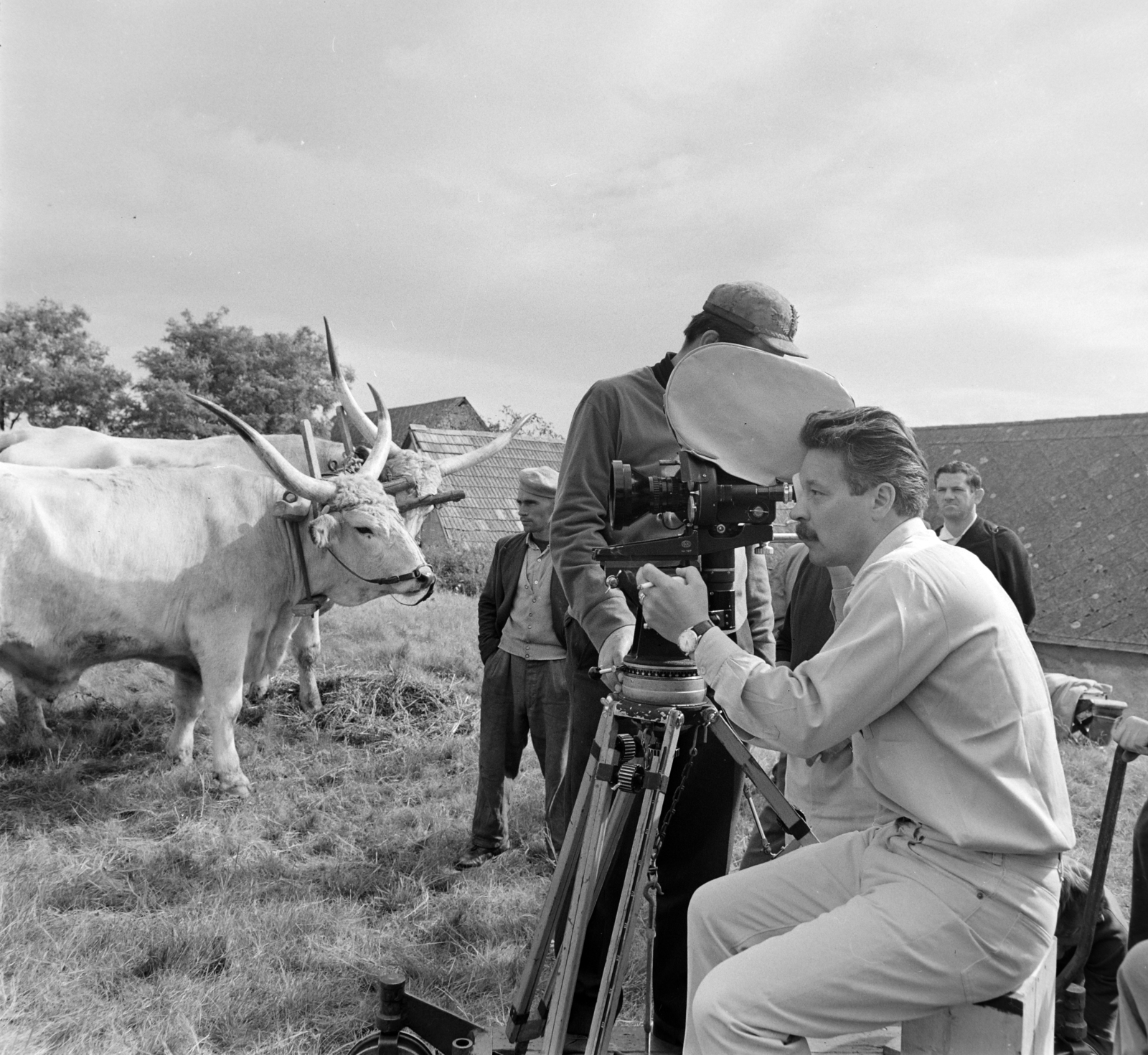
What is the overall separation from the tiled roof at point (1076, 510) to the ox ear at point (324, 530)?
1159 centimetres

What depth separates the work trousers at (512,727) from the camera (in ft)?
14.8

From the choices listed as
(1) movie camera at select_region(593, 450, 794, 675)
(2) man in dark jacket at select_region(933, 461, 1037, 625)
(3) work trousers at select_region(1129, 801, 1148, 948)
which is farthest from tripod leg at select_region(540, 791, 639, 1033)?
(2) man in dark jacket at select_region(933, 461, 1037, 625)

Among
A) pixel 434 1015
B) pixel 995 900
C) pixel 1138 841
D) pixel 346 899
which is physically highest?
pixel 995 900

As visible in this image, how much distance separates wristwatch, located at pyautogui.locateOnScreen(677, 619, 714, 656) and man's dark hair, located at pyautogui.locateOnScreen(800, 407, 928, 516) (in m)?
0.40

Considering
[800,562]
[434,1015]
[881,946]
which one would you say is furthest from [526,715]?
[881,946]

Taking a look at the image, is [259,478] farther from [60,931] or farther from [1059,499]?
[1059,499]

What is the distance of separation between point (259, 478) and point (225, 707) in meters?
1.38

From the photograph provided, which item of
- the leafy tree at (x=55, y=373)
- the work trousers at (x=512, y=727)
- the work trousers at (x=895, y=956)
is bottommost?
the work trousers at (x=512, y=727)

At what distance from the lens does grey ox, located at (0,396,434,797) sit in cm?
459

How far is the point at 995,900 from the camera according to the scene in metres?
1.62

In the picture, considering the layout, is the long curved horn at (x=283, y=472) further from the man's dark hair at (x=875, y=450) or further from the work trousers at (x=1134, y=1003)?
the work trousers at (x=1134, y=1003)

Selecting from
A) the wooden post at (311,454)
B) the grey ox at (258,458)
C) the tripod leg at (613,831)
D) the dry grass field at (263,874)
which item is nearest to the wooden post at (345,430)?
the grey ox at (258,458)

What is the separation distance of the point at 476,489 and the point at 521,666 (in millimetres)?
15572

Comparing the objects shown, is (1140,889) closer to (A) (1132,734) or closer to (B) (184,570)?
(A) (1132,734)
